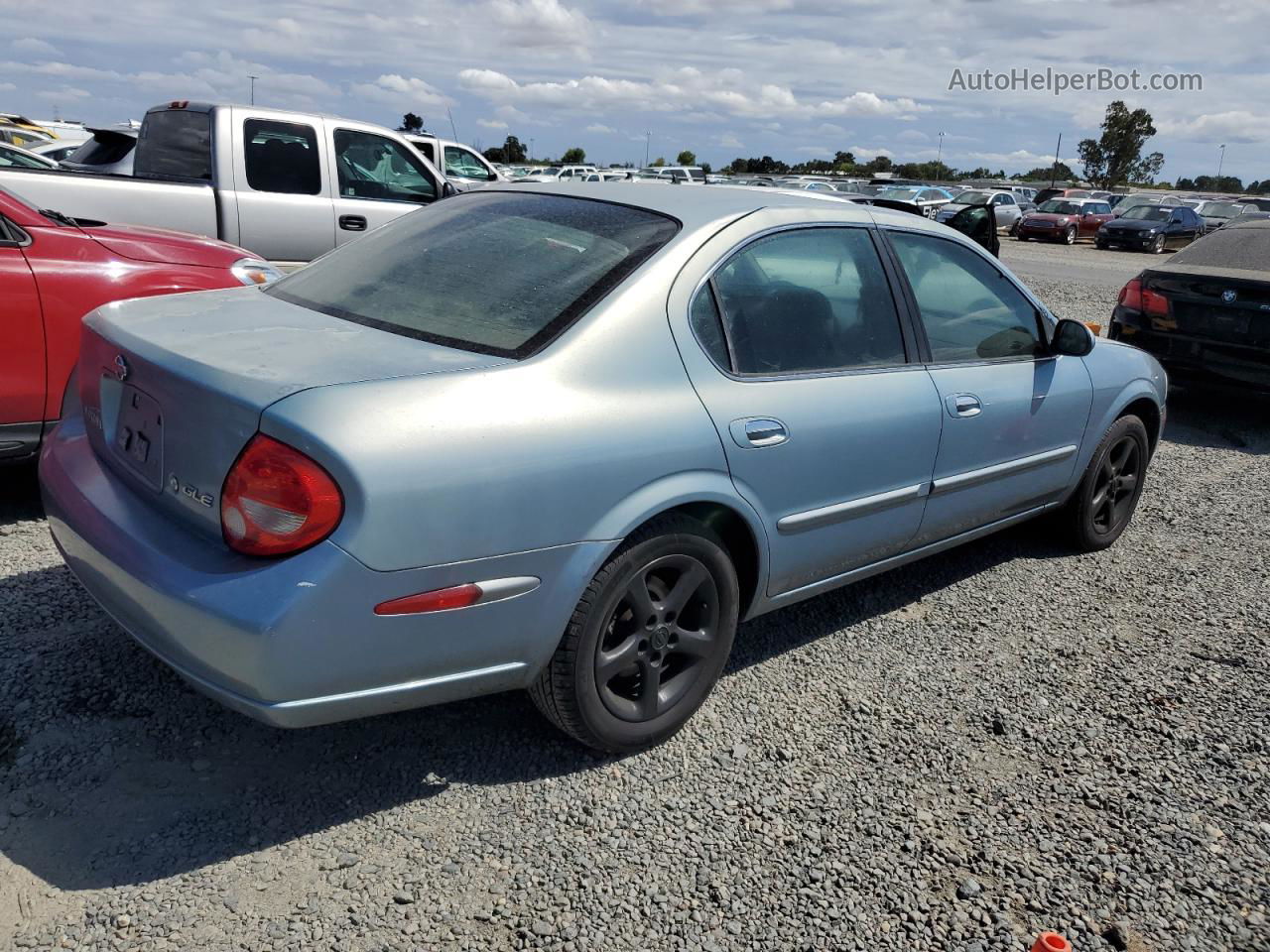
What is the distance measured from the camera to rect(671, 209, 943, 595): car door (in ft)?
10.0

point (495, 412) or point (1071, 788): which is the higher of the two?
point (495, 412)

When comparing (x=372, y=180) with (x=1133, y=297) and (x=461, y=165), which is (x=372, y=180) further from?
(x=461, y=165)

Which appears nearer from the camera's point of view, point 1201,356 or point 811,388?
point 811,388

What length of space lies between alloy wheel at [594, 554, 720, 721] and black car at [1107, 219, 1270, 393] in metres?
5.88

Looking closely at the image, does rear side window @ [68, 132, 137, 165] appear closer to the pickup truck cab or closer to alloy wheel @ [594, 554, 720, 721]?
the pickup truck cab

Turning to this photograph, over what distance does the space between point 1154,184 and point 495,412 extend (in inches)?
3710

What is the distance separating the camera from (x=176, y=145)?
7.95m

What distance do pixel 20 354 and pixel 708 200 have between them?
2.89 meters

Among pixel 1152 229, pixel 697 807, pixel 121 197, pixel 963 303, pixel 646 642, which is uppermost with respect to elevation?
pixel 1152 229

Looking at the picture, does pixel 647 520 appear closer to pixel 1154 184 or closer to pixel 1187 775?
pixel 1187 775

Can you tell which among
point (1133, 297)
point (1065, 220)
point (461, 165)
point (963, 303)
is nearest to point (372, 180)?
point (963, 303)

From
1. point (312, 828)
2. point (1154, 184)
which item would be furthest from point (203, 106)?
point (1154, 184)

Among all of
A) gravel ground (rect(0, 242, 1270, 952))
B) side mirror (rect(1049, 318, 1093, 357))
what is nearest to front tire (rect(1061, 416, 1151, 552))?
side mirror (rect(1049, 318, 1093, 357))

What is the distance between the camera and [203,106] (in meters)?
7.89
